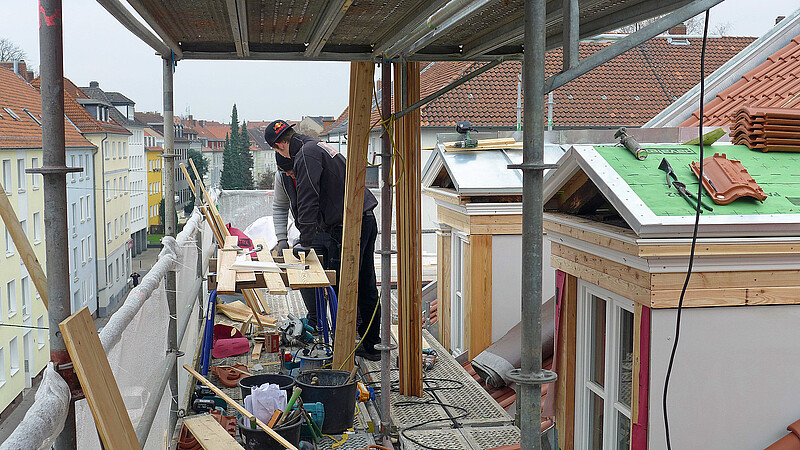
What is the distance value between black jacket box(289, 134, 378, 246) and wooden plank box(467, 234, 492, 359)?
147 centimetres

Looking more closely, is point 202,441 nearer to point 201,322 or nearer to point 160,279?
point 160,279

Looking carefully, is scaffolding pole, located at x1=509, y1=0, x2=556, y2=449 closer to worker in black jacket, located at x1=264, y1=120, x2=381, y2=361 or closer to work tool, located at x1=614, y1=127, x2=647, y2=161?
work tool, located at x1=614, y1=127, x2=647, y2=161

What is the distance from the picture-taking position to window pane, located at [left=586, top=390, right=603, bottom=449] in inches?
205

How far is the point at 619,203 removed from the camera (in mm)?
4363

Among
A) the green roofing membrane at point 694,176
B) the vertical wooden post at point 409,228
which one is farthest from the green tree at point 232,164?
the green roofing membrane at point 694,176

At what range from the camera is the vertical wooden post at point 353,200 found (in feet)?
19.1

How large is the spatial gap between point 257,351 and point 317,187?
1824 millimetres

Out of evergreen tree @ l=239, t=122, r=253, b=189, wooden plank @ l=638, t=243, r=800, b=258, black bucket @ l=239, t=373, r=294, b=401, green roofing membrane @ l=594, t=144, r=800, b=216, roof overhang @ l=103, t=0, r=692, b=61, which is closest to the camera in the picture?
roof overhang @ l=103, t=0, r=692, b=61

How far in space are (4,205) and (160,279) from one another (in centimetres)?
160

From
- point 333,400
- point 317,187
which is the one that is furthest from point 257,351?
point 333,400

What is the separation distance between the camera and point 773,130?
526 centimetres

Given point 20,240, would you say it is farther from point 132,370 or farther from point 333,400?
point 333,400

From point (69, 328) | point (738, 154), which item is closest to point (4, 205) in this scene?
point (69, 328)

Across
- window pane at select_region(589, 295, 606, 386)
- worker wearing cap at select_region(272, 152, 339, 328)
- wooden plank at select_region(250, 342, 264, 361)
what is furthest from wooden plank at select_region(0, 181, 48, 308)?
wooden plank at select_region(250, 342, 264, 361)
